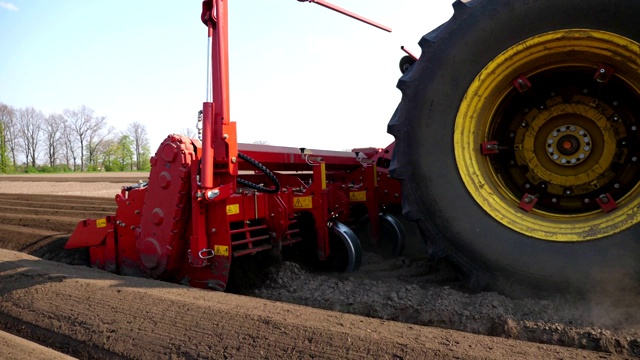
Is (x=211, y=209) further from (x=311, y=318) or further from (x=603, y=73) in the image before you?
(x=603, y=73)

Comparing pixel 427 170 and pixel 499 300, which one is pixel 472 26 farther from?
pixel 499 300

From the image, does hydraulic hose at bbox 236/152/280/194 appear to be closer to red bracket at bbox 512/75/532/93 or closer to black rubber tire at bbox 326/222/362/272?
black rubber tire at bbox 326/222/362/272

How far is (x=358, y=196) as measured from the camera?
454 cm

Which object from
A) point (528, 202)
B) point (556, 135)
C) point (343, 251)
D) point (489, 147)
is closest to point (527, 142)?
point (556, 135)

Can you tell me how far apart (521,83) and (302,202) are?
2.06m

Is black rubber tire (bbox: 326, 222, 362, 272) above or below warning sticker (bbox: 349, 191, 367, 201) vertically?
below

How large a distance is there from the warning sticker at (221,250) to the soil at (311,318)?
13.7 inches

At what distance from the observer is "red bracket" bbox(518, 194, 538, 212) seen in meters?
2.47

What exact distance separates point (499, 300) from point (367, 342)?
30.2 inches

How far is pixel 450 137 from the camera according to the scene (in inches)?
98.3

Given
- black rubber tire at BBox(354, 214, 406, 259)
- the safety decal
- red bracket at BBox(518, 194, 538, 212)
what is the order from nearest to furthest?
red bracket at BBox(518, 194, 538, 212) → the safety decal → black rubber tire at BBox(354, 214, 406, 259)

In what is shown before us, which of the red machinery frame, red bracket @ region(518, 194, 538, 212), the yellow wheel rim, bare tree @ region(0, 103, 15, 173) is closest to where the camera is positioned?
the yellow wheel rim

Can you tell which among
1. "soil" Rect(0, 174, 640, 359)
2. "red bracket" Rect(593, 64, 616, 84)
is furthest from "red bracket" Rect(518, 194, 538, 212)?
"red bracket" Rect(593, 64, 616, 84)

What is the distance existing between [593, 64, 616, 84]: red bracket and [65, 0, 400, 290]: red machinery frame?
2.05 meters
